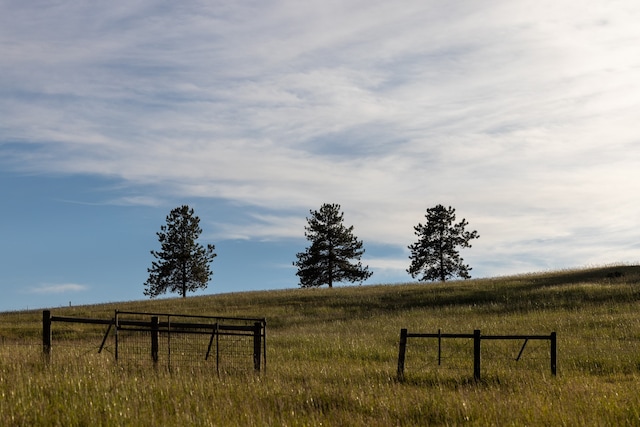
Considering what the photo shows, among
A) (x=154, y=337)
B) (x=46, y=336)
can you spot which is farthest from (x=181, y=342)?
(x=46, y=336)

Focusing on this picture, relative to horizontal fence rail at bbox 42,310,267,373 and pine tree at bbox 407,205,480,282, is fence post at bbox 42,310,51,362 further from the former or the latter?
pine tree at bbox 407,205,480,282

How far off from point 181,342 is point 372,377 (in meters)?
11.2

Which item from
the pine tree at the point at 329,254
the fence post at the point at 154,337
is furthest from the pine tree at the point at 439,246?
the fence post at the point at 154,337

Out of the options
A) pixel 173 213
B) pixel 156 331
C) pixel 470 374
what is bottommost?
pixel 470 374

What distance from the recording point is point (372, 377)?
19688 mm

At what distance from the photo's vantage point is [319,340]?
30.1 m

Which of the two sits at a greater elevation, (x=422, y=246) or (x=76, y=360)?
(x=422, y=246)

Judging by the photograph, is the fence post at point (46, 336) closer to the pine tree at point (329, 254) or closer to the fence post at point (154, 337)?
the fence post at point (154, 337)

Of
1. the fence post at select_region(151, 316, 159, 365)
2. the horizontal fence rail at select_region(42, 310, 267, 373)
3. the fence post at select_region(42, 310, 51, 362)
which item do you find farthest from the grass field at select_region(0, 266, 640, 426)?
the fence post at select_region(151, 316, 159, 365)

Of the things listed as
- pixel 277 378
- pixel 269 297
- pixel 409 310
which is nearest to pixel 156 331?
pixel 277 378

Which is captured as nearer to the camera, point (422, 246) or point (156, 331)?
point (156, 331)

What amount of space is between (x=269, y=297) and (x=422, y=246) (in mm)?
21802

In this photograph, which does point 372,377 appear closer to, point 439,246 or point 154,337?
point 154,337

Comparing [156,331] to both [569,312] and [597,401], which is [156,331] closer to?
[597,401]
